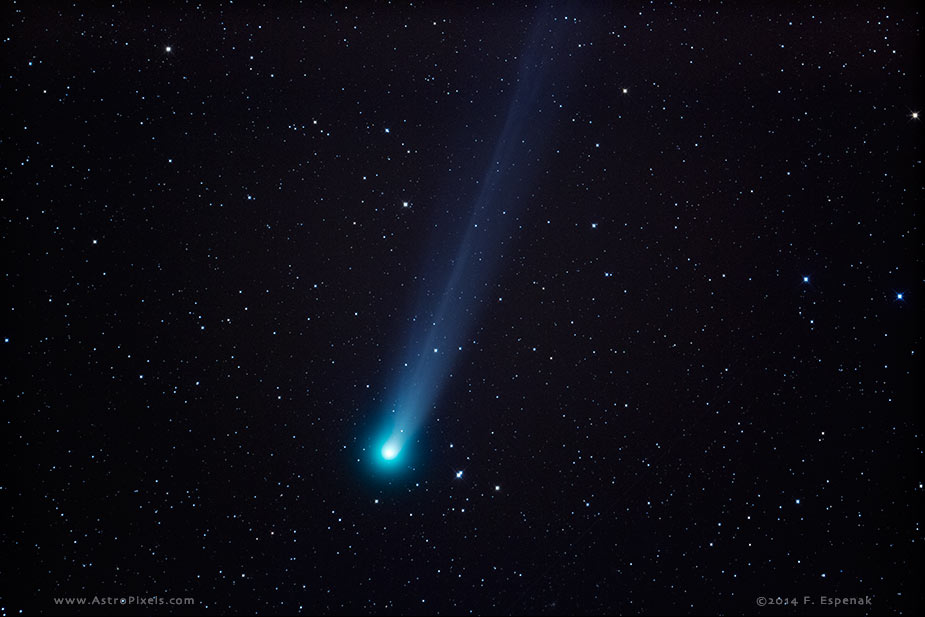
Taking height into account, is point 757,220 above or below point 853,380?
above

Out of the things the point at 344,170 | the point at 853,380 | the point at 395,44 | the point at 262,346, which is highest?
the point at 395,44

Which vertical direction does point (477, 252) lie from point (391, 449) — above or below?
above

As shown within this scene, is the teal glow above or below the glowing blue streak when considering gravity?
below

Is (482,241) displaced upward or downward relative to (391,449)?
upward

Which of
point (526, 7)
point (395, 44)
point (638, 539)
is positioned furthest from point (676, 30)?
point (638, 539)

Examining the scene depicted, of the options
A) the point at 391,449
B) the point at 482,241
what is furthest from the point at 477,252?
the point at 391,449

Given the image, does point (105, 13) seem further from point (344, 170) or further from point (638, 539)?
point (638, 539)

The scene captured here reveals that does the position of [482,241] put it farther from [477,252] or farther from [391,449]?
[391,449]

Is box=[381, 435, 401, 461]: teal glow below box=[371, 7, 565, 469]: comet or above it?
below

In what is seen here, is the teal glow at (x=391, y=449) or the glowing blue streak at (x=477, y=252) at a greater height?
the glowing blue streak at (x=477, y=252)

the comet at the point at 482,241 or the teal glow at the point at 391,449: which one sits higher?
the comet at the point at 482,241
